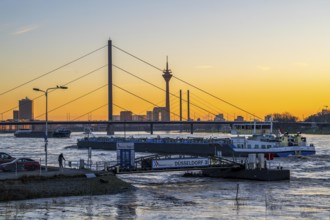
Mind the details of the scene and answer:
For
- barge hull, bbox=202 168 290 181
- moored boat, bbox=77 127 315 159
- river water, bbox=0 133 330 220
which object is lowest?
river water, bbox=0 133 330 220

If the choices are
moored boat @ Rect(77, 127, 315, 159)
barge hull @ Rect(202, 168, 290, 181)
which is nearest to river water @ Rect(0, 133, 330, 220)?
barge hull @ Rect(202, 168, 290, 181)

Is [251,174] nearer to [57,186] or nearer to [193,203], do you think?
[193,203]

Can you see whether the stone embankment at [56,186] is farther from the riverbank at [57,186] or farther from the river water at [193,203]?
the river water at [193,203]

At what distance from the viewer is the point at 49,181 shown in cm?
3716

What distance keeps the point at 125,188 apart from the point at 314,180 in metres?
19.0

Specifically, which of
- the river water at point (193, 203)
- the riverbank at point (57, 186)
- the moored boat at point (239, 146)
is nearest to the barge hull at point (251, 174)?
the river water at point (193, 203)

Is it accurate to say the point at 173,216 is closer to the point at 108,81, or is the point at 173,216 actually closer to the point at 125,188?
the point at 125,188

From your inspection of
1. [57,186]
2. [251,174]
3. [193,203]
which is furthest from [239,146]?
[57,186]

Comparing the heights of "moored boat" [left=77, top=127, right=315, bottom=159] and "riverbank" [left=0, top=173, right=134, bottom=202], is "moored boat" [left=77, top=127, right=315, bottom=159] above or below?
above

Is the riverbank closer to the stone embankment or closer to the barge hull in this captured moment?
the stone embankment

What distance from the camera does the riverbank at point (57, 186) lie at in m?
35.0

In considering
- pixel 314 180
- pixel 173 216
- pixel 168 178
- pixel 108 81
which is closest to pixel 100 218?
pixel 173 216

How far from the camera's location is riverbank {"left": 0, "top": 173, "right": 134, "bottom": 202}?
3497 centimetres

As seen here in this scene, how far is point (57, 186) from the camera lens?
36.7 m
